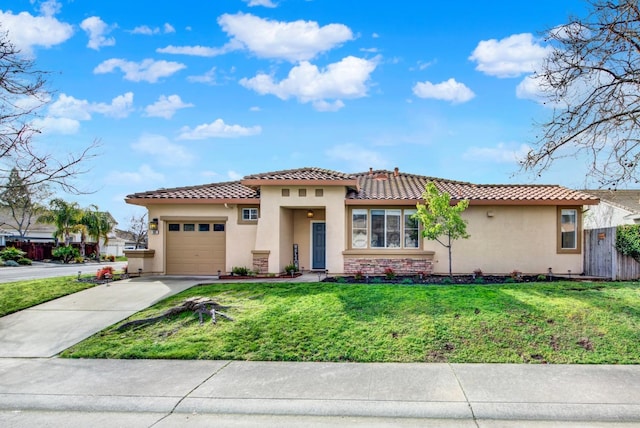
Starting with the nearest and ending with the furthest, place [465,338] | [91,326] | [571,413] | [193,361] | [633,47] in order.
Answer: [571,413]
[193,361]
[465,338]
[91,326]
[633,47]

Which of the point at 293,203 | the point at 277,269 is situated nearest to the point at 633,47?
the point at 293,203

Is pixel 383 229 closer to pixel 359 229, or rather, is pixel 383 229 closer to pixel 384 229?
pixel 384 229

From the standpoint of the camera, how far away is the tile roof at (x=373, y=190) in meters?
17.3

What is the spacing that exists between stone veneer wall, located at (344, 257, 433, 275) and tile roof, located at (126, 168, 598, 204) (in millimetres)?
2169

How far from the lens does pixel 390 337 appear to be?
30.7 ft

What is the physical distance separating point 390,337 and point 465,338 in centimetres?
141

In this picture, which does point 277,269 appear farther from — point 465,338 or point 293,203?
point 465,338

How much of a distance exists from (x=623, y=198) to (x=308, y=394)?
29375 millimetres

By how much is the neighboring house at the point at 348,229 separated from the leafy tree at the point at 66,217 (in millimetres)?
28621

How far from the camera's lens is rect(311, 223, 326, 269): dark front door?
19438 mm

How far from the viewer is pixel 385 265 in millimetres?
17562

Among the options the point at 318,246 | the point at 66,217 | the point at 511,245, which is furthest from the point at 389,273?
the point at 66,217

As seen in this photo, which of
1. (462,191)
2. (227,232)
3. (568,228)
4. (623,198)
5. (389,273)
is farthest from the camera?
(623,198)

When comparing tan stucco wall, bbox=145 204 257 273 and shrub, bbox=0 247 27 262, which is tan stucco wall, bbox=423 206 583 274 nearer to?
tan stucco wall, bbox=145 204 257 273
